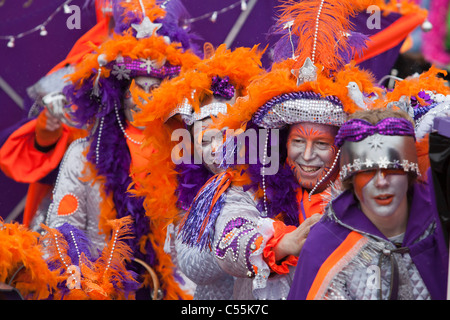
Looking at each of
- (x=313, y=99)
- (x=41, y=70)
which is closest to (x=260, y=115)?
(x=313, y=99)

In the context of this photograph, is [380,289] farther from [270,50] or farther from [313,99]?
[270,50]

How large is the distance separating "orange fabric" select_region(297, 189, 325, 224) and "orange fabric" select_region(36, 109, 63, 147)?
236cm

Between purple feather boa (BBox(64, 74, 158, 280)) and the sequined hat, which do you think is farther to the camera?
purple feather boa (BBox(64, 74, 158, 280))

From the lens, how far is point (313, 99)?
11.3ft

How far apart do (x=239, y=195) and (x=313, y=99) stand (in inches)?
21.1

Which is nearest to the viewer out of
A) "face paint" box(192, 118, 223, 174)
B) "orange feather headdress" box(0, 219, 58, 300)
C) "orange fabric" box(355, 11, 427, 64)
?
"orange feather headdress" box(0, 219, 58, 300)

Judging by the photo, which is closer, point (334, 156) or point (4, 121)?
point (334, 156)

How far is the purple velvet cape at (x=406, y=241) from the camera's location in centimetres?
272

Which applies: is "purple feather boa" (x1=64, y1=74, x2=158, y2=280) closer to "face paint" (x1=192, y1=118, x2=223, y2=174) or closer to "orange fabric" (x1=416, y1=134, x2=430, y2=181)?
"face paint" (x1=192, y1=118, x2=223, y2=174)

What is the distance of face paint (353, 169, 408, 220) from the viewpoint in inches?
108

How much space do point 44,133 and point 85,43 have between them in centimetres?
68

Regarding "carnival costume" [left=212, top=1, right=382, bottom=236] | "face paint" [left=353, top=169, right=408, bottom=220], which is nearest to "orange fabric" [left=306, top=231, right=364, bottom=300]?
"face paint" [left=353, top=169, right=408, bottom=220]

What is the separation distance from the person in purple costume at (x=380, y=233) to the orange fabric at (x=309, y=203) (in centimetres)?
63
